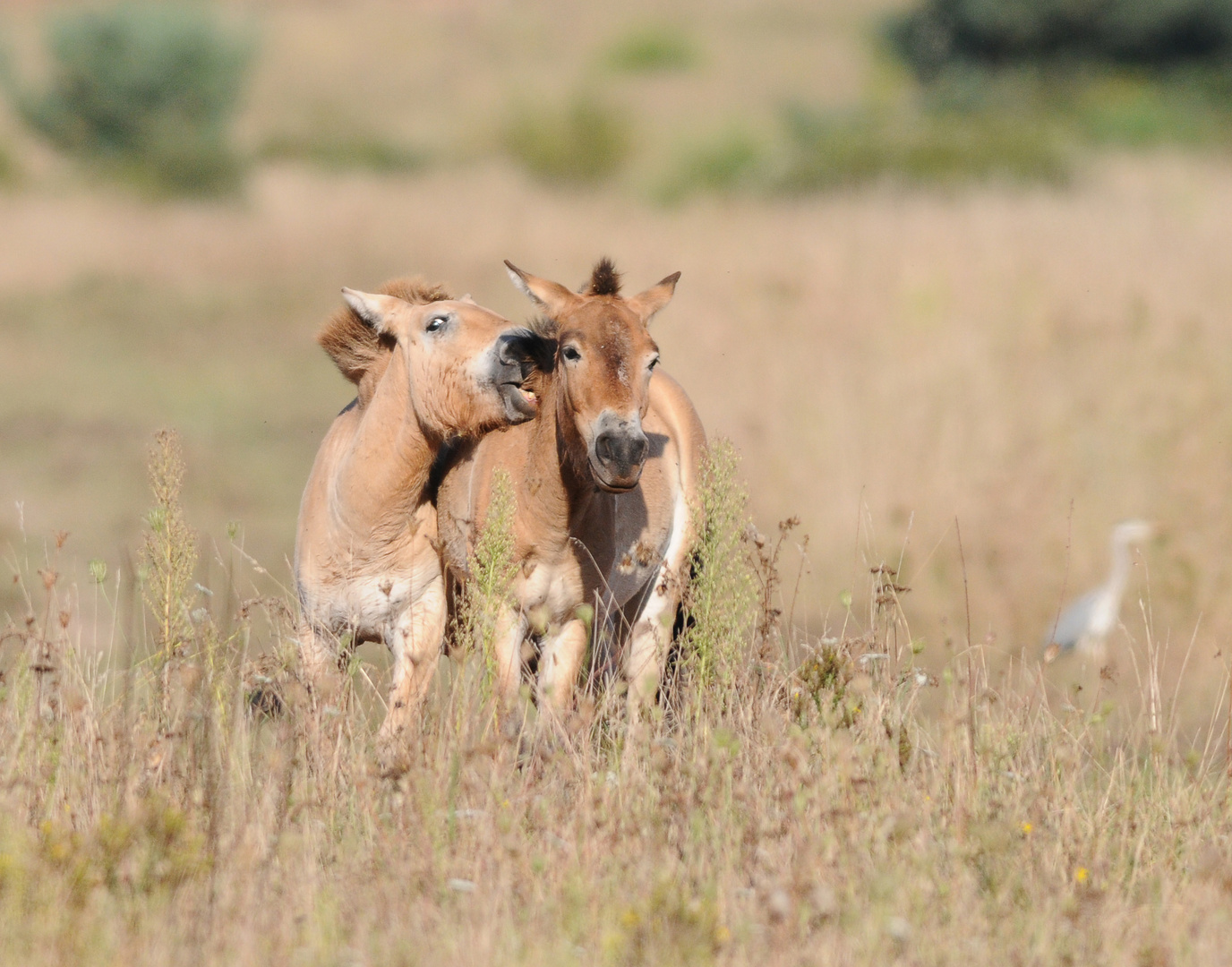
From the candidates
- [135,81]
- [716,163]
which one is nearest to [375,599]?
[716,163]

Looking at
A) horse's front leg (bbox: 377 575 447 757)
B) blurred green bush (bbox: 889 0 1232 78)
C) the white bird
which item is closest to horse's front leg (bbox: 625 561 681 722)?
horse's front leg (bbox: 377 575 447 757)

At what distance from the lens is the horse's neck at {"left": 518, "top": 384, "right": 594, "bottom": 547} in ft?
18.9

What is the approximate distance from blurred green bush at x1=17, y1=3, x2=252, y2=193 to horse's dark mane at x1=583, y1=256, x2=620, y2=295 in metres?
33.9

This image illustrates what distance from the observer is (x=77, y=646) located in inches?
224

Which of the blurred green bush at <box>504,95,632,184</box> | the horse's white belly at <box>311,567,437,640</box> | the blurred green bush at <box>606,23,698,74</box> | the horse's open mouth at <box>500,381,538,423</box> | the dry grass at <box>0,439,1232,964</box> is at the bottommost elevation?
the dry grass at <box>0,439,1232,964</box>

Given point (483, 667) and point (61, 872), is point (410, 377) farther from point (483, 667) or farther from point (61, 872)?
point (61, 872)

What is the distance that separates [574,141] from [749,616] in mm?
40922

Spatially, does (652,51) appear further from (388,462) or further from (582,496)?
(582,496)

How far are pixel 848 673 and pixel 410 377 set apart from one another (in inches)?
80.0

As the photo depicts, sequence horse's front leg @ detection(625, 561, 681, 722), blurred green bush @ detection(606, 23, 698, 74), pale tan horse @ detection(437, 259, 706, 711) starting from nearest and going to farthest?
1. pale tan horse @ detection(437, 259, 706, 711)
2. horse's front leg @ detection(625, 561, 681, 722)
3. blurred green bush @ detection(606, 23, 698, 74)

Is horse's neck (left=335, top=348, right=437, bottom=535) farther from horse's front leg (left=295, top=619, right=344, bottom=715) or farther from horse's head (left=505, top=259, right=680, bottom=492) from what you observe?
horse's head (left=505, top=259, right=680, bottom=492)

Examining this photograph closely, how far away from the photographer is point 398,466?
19.6 feet

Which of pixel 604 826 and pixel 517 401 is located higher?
pixel 517 401

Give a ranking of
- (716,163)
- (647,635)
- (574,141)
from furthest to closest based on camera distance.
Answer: (574,141) < (716,163) < (647,635)
